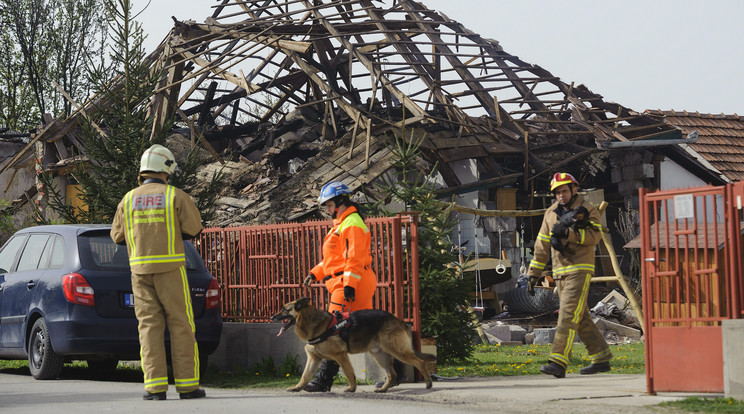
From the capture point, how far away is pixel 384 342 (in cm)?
841

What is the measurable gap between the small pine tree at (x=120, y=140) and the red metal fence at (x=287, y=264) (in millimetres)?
2378

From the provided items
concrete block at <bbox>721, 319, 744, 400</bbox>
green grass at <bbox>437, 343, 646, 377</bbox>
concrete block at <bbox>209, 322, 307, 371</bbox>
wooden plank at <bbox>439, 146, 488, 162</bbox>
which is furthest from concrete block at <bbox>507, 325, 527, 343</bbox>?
concrete block at <bbox>721, 319, 744, 400</bbox>

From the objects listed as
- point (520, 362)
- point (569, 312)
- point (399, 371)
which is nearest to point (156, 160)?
point (399, 371)

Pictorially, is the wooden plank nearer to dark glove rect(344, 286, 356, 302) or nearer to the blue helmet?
the blue helmet

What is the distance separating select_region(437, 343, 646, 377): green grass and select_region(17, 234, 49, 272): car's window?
4263mm

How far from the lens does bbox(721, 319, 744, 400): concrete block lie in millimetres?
6891

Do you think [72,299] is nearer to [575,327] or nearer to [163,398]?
[163,398]

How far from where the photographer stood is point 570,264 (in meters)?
9.43

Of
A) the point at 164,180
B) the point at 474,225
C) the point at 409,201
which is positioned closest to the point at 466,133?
the point at 474,225

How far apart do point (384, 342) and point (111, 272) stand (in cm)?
289

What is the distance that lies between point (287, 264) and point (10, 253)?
311 cm

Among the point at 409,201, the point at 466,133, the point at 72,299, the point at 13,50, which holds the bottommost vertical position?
the point at 72,299

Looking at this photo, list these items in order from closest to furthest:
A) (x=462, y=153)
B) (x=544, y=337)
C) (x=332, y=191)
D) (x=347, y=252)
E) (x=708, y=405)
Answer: (x=708, y=405)
(x=347, y=252)
(x=332, y=191)
(x=544, y=337)
(x=462, y=153)

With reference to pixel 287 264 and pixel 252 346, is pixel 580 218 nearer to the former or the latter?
pixel 287 264
